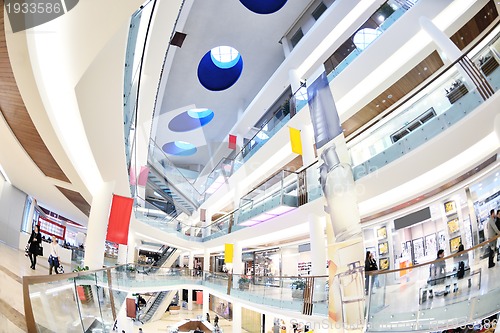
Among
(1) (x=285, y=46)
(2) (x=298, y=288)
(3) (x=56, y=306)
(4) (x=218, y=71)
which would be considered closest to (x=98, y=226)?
(2) (x=298, y=288)

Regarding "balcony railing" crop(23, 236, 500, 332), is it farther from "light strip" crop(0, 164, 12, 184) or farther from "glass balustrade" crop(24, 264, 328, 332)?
"light strip" crop(0, 164, 12, 184)

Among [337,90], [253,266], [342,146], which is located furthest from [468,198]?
[253,266]

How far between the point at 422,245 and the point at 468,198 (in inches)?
106

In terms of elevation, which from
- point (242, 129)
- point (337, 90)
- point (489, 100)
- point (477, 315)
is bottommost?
point (477, 315)

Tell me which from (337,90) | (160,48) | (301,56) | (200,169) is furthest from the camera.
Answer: (200,169)

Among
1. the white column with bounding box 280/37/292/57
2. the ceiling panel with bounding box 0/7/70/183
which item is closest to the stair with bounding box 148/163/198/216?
the ceiling panel with bounding box 0/7/70/183

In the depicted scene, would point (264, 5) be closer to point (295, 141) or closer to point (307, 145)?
point (307, 145)

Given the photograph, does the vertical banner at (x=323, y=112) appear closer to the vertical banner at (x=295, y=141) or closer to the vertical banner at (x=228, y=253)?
the vertical banner at (x=295, y=141)

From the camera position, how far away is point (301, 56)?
501 inches

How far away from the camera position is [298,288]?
319 inches

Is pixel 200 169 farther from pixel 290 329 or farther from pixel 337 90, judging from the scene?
pixel 337 90

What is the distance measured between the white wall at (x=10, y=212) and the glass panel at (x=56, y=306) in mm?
10167

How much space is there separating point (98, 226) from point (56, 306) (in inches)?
240

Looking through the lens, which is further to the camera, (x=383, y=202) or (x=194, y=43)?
(x=194, y=43)
